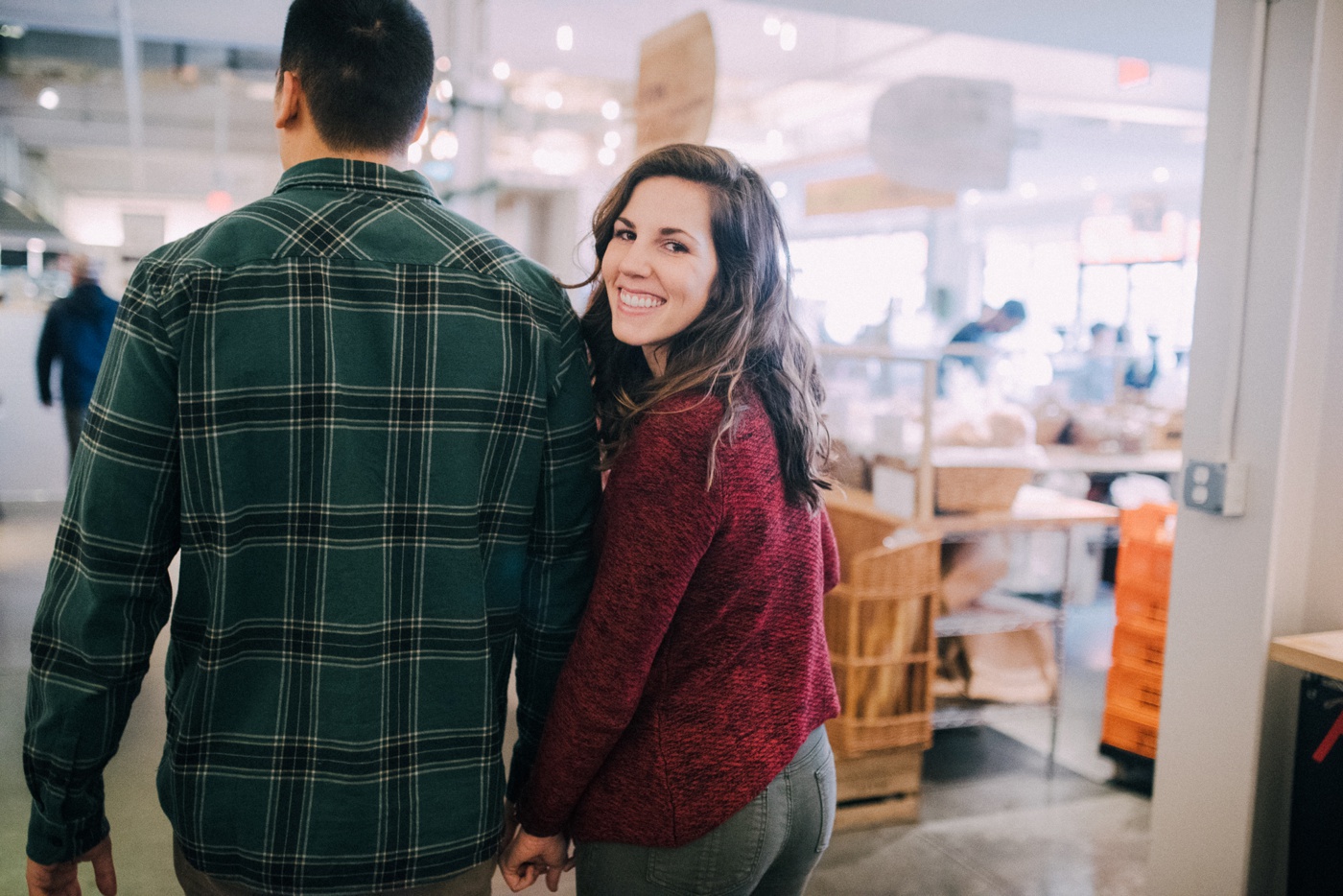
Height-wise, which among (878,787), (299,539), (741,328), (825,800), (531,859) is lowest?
(878,787)

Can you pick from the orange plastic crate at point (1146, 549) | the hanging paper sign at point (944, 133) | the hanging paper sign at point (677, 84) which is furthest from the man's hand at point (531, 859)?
Result: the hanging paper sign at point (944, 133)

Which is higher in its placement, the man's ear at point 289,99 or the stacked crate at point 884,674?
the man's ear at point 289,99

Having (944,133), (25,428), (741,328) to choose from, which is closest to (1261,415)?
(741,328)

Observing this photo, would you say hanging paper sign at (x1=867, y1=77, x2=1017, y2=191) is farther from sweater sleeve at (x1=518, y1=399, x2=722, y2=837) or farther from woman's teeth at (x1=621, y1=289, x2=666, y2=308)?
sweater sleeve at (x1=518, y1=399, x2=722, y2=837)

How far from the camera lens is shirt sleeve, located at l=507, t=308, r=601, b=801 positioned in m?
1.42

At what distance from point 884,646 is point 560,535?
2.24 metres

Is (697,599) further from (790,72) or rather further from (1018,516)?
(790,72)

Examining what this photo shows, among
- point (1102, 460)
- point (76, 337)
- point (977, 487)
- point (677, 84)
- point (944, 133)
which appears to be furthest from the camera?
point (76, 337)

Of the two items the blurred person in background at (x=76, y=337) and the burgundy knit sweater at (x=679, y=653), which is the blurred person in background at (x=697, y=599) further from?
the blurred person in background at (x=76, y=337)

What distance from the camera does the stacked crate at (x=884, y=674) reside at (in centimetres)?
338

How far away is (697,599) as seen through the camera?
1.35 meters

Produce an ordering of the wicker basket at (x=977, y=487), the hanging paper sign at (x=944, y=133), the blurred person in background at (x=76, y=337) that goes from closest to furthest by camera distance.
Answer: the wicker basket at (x=977, y=487) → the hanging paper sign at (x=944, y=133) → the blurred person in background at (x=76, y=337)

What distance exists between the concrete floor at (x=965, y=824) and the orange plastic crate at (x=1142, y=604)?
0.52m

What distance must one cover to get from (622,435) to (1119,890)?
2.56 meters
